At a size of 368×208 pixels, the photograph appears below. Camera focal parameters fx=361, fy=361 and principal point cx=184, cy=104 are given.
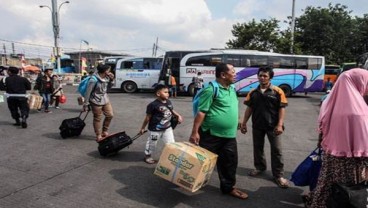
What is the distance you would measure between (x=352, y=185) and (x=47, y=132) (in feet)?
24.1

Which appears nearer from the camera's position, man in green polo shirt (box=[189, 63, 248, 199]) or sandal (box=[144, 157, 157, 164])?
man in green polo shirt (box=[189, 63, 248, 199])

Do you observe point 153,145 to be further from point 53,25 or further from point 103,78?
point 53,25

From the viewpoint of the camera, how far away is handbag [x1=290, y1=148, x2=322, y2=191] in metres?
4.21

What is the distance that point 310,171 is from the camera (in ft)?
14.1

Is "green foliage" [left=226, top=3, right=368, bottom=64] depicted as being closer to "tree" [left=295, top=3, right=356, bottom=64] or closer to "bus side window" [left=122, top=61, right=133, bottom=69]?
"tree" [left=295, top=3, right=356, bottom=64]

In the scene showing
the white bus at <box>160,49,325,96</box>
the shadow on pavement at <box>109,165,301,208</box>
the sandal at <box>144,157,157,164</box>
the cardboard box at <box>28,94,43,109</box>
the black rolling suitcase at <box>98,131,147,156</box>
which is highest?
the white bus at <box>160,49,325,96</box>

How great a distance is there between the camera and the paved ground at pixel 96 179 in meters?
4.53

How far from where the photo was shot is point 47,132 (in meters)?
8.77

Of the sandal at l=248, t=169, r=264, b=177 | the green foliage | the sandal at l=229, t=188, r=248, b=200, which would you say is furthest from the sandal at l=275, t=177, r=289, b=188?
the green foliage

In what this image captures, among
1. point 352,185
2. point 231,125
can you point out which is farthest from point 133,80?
point 352,185

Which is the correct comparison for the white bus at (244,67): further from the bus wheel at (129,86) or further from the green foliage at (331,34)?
the green foliage at (331,34)

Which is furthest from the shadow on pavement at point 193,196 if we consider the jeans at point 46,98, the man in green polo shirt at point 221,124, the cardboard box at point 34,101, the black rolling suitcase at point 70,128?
the jeans at point 46,98

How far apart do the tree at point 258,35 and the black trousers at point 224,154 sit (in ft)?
88.5

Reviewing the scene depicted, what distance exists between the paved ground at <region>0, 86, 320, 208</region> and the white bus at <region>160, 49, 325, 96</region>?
13.3 m
